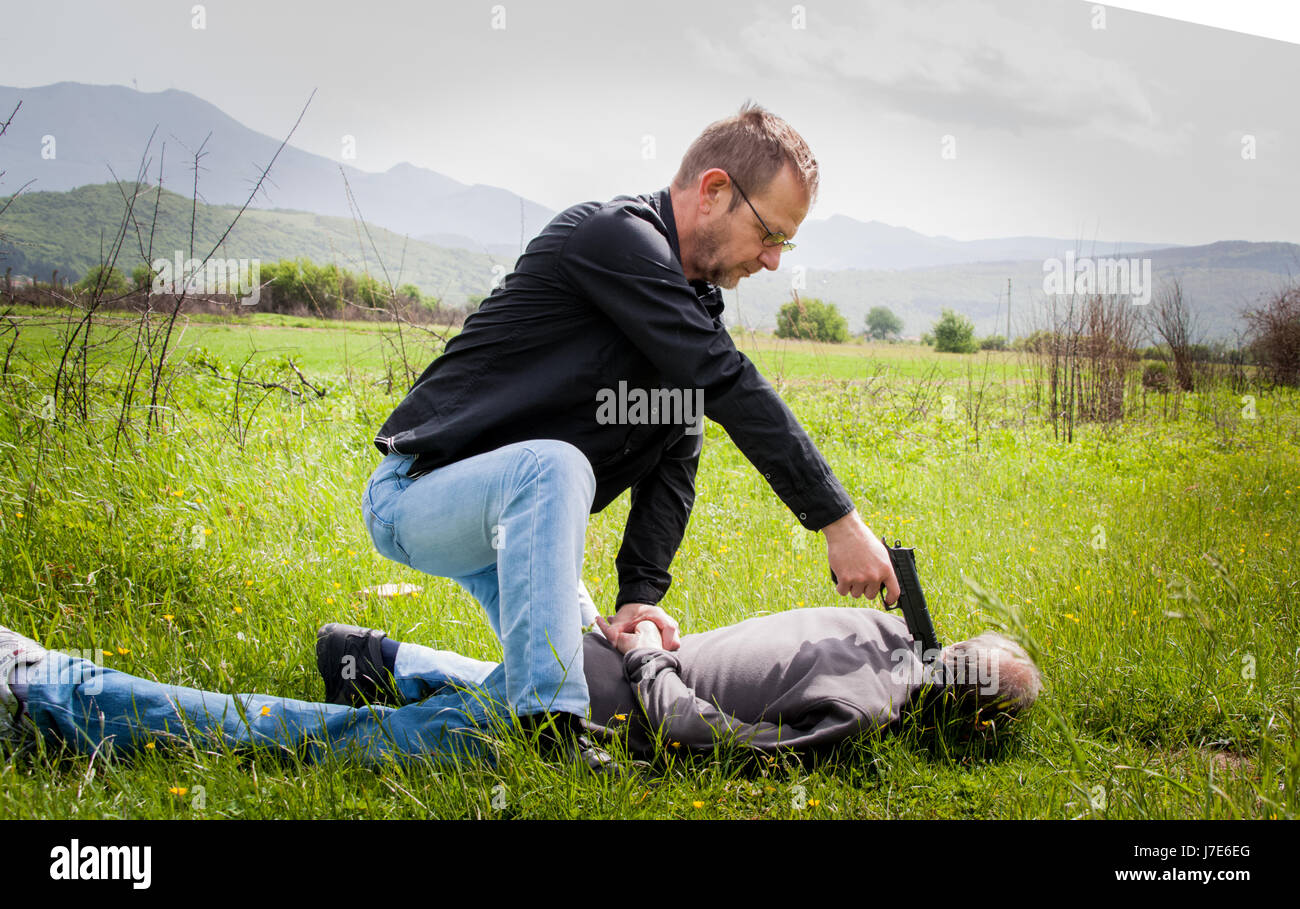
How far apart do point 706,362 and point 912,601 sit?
2.51 feet

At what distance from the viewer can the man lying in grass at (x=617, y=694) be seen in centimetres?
176

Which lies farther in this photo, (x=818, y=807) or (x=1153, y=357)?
(x=1153, y=357)

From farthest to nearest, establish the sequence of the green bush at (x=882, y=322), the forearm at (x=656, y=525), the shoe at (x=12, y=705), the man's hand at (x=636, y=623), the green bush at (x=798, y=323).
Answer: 1. the green bush at (x=882, y=322)
2. the green bush at (x=798, y=323)
3. the forearm at (x=656, y=525)
4. the man's hand at (x=636, y=623)
5. the shoe at (x=12, y=705)

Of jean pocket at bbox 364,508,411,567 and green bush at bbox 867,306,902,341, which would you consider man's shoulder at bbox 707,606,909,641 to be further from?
green bush at bbox 867,306,902,341

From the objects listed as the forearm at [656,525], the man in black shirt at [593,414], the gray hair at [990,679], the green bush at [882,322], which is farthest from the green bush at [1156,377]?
the green bush at [882,322]

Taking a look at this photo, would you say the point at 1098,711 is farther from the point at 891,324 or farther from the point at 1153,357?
the point at 891,324

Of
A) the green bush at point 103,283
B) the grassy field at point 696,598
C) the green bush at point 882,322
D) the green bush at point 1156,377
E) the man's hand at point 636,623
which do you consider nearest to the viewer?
the grassy field at point 696,598

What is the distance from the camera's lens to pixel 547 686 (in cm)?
167

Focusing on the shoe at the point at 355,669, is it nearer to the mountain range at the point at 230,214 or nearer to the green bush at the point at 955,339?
the mountain range at the point at 230,214

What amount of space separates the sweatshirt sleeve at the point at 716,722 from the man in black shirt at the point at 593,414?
0.21 m

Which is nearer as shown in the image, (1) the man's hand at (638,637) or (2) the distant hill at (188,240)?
(1) the man's hand at (638,637)

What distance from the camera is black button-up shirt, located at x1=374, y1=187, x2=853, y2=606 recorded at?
181cm
